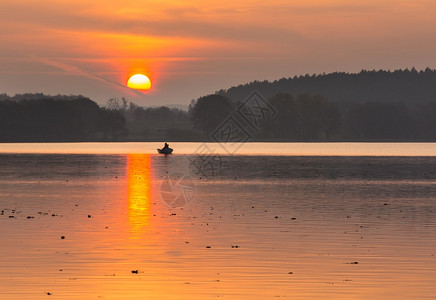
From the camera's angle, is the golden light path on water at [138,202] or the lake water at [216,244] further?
the golden light path on water at [138,202]

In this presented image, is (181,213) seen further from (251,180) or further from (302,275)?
(251,180)

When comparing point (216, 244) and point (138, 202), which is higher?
point (138, 202)

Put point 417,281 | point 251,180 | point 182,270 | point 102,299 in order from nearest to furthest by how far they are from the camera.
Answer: point 102,299
point 417,281
point 182,270
point 251,180

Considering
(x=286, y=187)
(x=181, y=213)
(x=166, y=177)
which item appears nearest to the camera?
(x=181, y=213)

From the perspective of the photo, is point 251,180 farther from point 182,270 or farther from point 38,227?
point 182,270

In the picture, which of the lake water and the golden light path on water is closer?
the lake water

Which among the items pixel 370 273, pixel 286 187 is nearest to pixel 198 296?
pixel 370 273

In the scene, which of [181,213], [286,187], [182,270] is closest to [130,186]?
[286,187]

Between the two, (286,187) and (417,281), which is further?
(286,187)

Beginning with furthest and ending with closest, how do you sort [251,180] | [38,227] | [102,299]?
[251,180]
[38,227]
[102,299]

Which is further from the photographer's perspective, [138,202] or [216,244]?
[138,202]

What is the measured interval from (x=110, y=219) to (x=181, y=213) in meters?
4.66

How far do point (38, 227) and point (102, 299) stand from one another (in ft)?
53.5

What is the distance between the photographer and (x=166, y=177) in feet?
270
